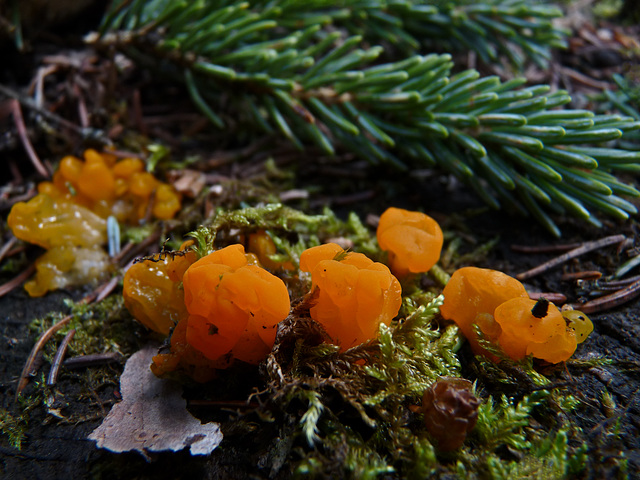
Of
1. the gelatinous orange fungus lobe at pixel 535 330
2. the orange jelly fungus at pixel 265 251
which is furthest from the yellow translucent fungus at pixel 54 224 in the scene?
the gelatinous orange fungus lobe at pixel 535 330

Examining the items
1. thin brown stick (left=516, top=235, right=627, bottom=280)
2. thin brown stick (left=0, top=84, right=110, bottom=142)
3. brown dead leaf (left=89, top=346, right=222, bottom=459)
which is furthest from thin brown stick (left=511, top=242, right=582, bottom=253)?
thin brown stick (left=0, top=84, right=110, bottom=142)

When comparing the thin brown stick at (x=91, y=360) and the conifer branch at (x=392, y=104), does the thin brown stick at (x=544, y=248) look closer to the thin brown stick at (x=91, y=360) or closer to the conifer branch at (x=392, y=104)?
the conifer branch at (x=392, y=104)

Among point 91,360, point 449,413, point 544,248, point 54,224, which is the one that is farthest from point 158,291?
point 544,248

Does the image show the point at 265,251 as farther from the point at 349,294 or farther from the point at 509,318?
the point at 509,318

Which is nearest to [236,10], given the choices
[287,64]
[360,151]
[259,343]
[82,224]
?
[287,64]

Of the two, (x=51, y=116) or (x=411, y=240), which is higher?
(x=51, y=116)

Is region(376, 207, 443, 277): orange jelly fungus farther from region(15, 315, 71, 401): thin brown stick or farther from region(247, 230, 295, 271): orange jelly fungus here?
region(15, 315, 71, 401): thin brown stick

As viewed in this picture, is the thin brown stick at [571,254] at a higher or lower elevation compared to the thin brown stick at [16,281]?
lower
